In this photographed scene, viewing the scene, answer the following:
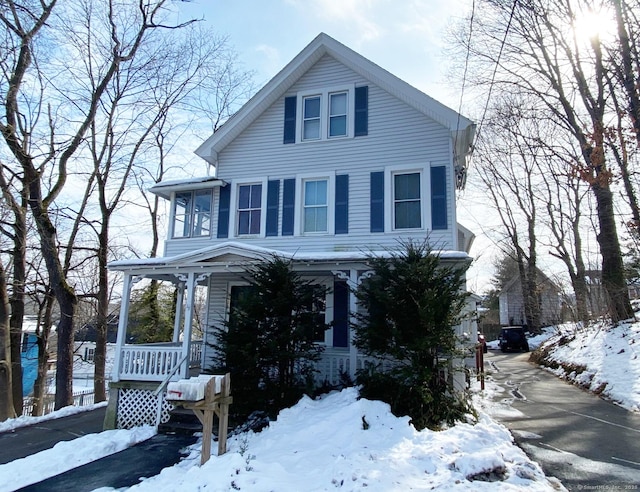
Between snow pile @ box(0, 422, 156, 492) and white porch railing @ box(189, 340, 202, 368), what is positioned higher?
white porch railing @ box(189, 340, 202, 368)

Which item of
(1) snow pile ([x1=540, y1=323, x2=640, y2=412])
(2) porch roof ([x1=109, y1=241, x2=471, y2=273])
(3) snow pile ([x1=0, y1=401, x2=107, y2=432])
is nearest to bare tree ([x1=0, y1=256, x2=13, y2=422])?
(3) snow pile ([x1=0, y1=401, x2=107, y2=432])

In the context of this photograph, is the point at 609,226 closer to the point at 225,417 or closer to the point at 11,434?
the point at 225,417

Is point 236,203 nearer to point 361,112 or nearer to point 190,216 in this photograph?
point 190,216

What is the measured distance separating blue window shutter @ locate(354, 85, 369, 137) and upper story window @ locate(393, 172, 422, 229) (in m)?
1.50

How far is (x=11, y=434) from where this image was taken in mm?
9852

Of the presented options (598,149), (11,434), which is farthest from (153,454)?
(598,149)

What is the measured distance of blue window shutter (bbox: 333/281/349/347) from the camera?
32.7 feet

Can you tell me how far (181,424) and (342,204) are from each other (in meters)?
6.01

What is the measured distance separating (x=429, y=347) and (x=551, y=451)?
2172 millimetres

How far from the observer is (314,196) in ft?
35.9

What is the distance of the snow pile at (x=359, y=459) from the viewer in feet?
14.7

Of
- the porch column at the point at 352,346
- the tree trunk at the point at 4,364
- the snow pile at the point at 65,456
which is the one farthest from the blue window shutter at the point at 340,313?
the tree trunk at the point at 4,364

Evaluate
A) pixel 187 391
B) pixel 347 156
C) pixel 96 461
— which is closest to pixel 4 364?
pixel 96 461

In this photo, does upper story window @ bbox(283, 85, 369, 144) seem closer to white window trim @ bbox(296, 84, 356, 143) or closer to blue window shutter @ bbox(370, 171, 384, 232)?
white window trim @ bbox(296, 84, 356, 143)
